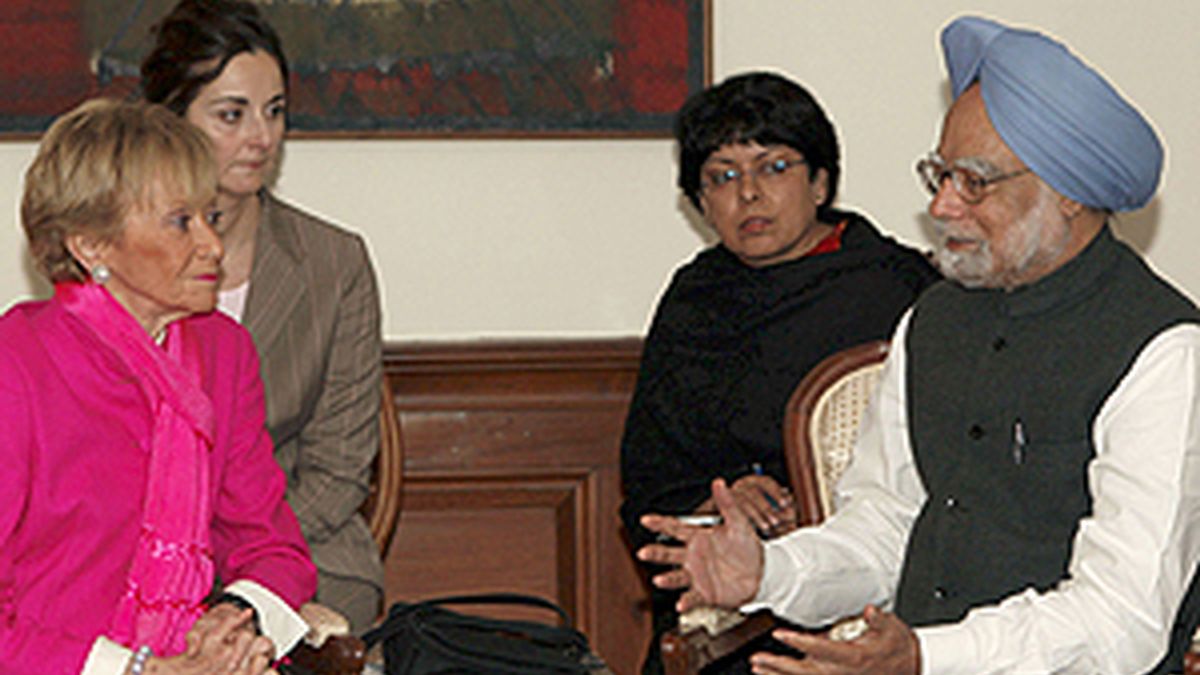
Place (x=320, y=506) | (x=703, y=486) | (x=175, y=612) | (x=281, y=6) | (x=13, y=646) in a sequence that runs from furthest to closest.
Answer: (x=281, y=6) < (x=703, y=486) < (x=320, y=506) < (x=175, y=612) < (x=13, y=646)

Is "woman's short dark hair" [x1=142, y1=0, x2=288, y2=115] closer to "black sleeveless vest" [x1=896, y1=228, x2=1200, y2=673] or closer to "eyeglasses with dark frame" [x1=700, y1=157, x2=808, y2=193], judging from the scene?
"eyeglasses with dark frame" [x1=700, y1=157, x2=808, y2=193]

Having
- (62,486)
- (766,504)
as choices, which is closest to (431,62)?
(766,504)

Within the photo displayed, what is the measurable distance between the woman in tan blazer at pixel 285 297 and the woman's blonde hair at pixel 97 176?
72 centimetres

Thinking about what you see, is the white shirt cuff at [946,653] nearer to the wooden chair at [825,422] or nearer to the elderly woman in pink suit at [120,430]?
the wooden chair at [825,422]

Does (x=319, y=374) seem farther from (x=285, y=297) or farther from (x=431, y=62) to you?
(x=431, y=62)

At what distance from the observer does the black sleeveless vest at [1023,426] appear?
2.61 meters

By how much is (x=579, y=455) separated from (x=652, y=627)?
1.53ft

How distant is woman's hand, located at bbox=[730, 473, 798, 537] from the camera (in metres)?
3.35

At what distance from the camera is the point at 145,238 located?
8.66 ft

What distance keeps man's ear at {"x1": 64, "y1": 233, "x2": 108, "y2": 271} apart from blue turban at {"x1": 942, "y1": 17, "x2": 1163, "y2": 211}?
144 cm

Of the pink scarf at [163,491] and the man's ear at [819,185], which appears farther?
the man's ear at [819,185]

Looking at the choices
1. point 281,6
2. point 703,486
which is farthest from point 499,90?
point 703,486

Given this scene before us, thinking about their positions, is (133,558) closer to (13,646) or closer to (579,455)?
(13,646)

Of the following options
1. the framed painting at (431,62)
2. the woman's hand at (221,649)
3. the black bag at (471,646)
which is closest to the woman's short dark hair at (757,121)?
the framed painting at (431,62)
